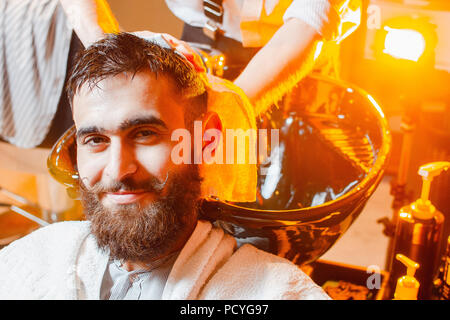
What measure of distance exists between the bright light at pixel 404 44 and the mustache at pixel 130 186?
2.17 feet

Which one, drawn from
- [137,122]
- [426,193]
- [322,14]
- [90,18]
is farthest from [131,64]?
[426,193]

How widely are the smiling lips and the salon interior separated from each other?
16 cm

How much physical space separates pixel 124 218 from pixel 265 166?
42 cm

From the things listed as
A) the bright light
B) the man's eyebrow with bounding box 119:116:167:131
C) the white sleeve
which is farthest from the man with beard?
the bright light

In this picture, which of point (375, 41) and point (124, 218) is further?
point (375, 41)

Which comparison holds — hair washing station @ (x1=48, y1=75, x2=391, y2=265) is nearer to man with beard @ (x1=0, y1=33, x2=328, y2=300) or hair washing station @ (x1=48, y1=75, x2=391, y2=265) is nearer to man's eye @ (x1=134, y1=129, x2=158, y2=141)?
man with beard @ (x1=0, y1=33, x2=328, y2=300)

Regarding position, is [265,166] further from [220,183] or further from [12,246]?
[12,246]

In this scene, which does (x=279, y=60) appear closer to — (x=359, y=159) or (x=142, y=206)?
(x=359, y=159)

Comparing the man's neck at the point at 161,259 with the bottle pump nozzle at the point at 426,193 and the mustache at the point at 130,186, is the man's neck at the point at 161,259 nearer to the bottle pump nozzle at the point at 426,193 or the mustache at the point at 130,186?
the mustache at the point at 130,186

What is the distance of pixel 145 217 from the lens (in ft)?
2.32

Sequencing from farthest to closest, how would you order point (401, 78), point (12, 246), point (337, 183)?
point (401, 78)
point (337, 183)
point (12, 246)

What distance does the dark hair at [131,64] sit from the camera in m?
0.69

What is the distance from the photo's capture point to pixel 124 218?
71cm
